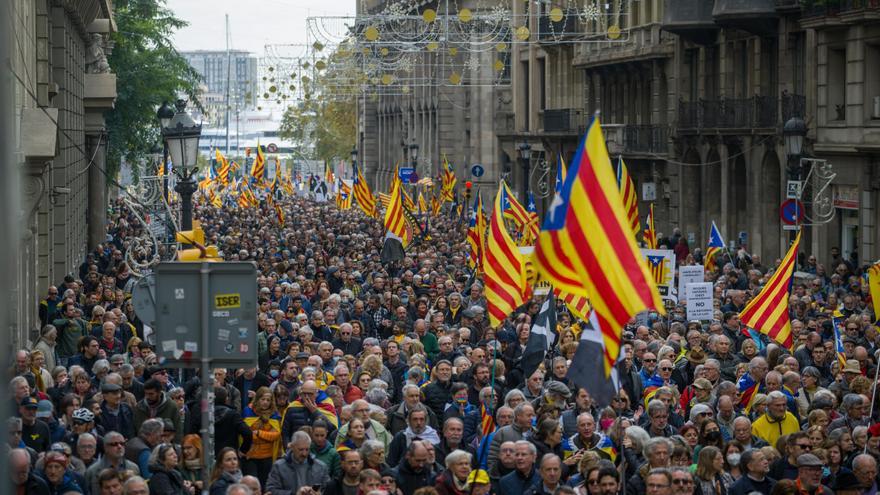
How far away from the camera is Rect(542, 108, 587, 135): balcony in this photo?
191 ft

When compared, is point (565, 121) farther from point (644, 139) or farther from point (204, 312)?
point (204, 312)

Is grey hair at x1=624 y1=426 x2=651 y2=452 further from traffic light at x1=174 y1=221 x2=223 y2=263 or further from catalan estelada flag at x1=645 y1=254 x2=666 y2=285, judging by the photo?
catalan estelada flag at x1=645 y1=254 x2=666 y2=285

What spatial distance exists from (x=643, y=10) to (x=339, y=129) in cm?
6965

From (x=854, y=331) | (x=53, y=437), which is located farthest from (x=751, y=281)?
(x=53, y=437)

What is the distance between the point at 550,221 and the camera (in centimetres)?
862

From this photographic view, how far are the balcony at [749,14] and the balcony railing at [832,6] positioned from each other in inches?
109

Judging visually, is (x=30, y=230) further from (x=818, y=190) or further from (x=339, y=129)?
(x=339, y=129)

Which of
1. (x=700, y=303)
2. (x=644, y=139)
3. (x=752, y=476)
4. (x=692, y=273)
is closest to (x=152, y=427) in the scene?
(x=752, y=476)

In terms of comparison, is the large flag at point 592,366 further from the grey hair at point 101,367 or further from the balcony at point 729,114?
the balcony at point 729,114

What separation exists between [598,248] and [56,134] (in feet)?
51.7

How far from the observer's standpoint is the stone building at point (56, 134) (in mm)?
22000

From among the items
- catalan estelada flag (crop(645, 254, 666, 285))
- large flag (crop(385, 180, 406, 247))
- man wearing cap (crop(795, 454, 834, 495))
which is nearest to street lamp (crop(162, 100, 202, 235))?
catalan estelada flag (crop(645, 254, 666, 285))

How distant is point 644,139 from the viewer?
161 ft

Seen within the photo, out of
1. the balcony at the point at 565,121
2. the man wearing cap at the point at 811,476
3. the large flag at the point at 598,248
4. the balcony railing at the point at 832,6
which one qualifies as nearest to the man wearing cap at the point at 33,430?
the large flag at the point at 598,248
